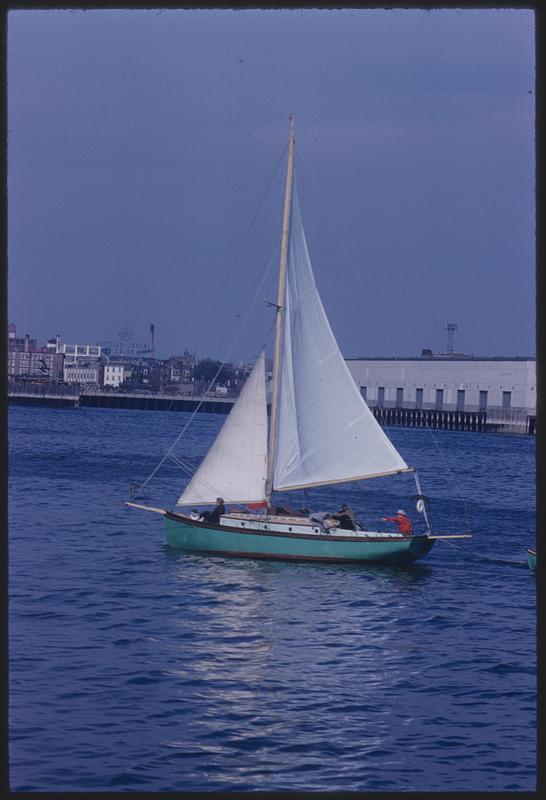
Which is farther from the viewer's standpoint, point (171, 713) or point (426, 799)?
point (171, 713)

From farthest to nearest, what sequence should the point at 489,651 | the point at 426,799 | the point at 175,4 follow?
the point at 489,651
the point at 426,799
the point at 175,4

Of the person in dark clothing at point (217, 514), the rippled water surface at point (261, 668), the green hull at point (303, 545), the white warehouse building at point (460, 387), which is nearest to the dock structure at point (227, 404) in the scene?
the white warehouse building at point (460, 387)

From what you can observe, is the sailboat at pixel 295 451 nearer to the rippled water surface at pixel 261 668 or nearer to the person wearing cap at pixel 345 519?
the person wearing cap at pixel 345 519

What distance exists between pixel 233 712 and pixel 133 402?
17867cm

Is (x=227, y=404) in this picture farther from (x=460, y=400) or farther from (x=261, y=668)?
(x=261, y=668)

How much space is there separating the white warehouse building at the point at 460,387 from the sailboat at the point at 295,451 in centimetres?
9262

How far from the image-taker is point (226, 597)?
26.8m

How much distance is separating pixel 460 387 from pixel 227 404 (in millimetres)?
74484

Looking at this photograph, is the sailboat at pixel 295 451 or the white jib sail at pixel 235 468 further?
the white jib sail at pixel 235 468

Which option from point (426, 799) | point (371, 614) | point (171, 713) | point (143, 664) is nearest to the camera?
point (426, 799)

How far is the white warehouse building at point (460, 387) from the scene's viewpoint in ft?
408

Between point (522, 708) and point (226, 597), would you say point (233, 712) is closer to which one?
point (522, 708)

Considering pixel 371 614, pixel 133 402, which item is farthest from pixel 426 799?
pixel 133 402

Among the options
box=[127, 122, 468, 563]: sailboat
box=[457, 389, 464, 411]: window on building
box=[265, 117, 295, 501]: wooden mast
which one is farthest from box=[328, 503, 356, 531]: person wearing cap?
box=[457, 389, 464, 411]: window on building
